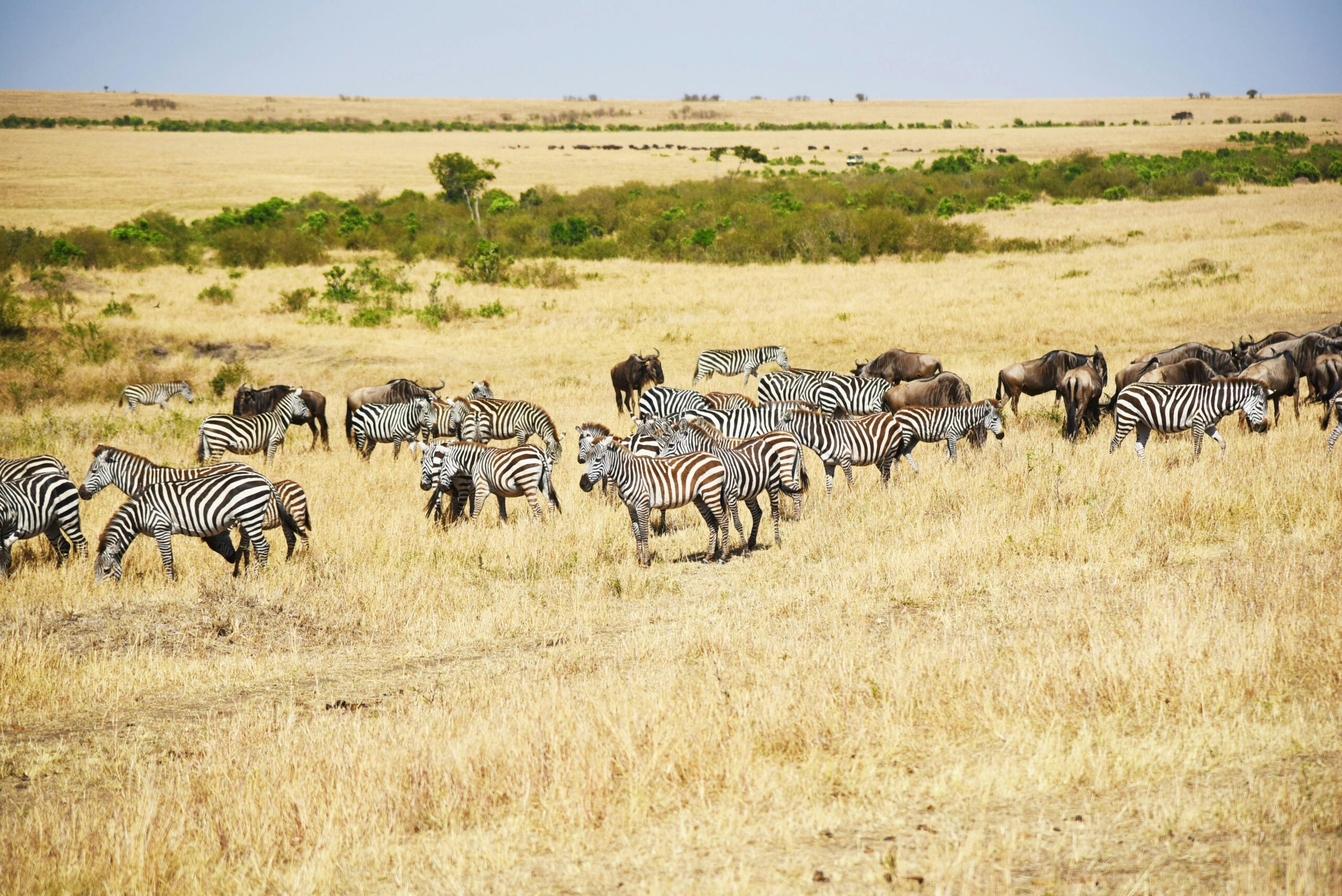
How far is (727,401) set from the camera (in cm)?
1798

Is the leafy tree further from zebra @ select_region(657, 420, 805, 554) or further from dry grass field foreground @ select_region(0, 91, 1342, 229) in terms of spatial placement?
zebra @ select_region(657, 420, 805, 554)

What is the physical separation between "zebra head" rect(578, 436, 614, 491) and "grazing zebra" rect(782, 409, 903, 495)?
395cm

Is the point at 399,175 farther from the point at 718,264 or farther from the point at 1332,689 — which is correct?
the point at 1332,689

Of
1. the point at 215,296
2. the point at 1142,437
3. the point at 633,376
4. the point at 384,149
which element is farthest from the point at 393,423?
the point at 384,149

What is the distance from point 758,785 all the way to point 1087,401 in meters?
13.4


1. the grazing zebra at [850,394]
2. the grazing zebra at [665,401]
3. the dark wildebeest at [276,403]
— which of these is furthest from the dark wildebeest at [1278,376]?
the dark wildebeest at [276,403]

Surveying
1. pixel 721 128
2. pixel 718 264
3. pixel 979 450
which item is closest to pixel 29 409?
pixel 979 450

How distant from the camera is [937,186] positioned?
227 ft

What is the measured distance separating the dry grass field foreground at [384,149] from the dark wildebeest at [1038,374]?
54112 millimetres

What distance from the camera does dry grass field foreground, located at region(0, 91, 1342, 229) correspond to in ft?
241

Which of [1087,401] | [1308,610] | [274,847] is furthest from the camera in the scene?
[1087,401]

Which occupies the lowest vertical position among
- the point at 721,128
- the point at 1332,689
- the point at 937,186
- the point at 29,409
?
the point at 29,409

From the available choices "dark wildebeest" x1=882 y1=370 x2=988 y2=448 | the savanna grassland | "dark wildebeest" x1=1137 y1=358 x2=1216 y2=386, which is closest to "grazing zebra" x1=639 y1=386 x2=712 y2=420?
the savanna grassland

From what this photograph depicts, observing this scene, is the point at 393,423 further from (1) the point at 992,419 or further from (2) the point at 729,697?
(2) the point at 729,697
